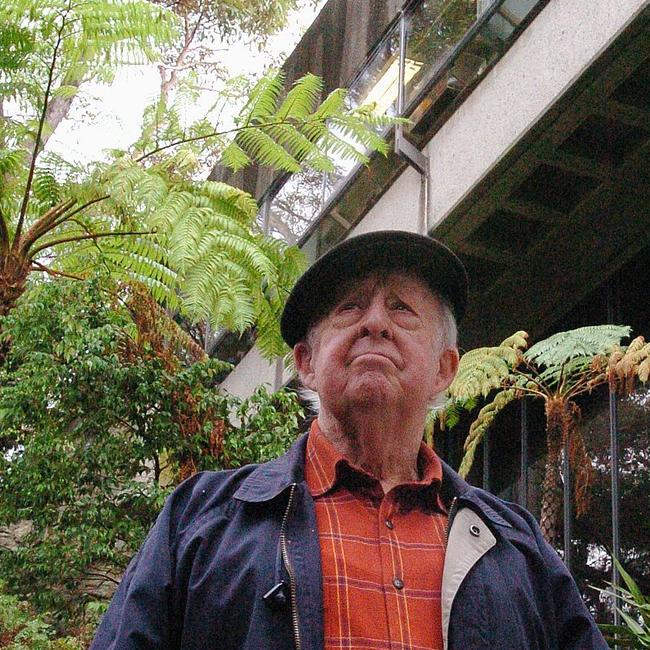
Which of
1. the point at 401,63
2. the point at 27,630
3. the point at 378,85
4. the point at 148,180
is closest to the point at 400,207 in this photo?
the point at 401,63

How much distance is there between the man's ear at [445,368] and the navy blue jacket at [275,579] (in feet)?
1.09

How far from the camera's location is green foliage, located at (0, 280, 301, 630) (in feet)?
25.3

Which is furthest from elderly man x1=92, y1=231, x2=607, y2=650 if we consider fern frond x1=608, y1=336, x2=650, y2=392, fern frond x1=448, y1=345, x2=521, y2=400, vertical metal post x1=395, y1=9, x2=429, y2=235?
vertical metal post x1=395, y1=9, x2=429, y2=235

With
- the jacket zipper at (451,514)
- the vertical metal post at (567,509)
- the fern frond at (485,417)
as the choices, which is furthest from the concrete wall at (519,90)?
the jacket zipper at (451,514)

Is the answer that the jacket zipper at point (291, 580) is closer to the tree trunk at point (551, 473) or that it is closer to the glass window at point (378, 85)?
the tree trunk at point (551, 473)

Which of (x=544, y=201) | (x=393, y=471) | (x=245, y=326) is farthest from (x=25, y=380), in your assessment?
(x=393, y=471)

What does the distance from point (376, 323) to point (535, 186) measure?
6939 millimetres

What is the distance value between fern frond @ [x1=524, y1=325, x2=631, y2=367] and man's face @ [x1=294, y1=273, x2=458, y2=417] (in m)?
5.50

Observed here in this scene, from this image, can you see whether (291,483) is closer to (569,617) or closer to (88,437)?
(569,617)

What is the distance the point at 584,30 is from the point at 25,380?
183 inches

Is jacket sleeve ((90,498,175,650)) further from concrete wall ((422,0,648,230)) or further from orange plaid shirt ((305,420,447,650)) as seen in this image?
concrete wall ((422,0,648,230))

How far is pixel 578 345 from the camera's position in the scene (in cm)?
831

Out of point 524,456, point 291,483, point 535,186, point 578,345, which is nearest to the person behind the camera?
point 291,483

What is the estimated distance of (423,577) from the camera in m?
2.38
